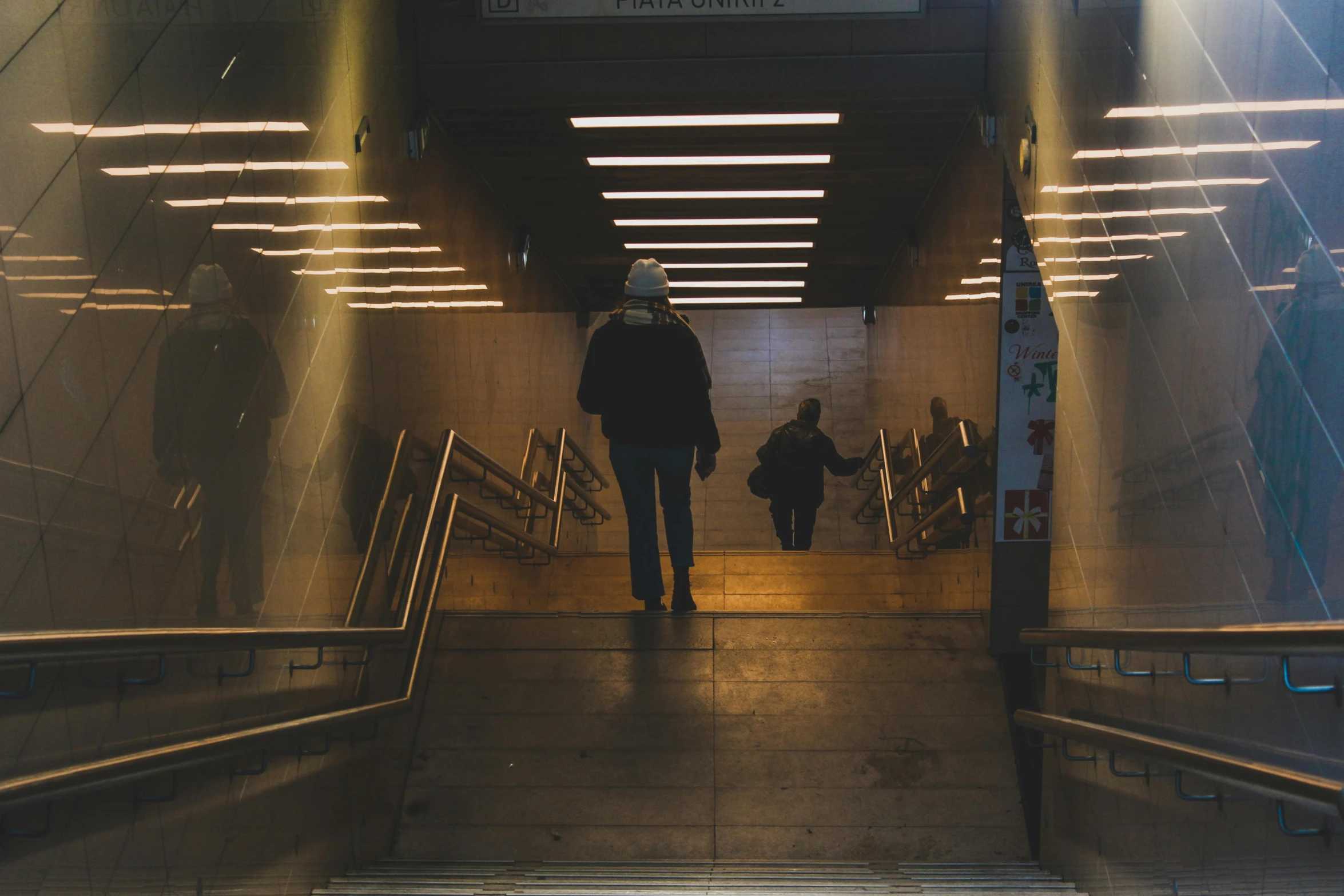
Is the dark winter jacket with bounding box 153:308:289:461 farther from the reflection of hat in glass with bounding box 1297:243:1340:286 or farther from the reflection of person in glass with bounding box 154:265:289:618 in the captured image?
the reflection of hat in glass with bounding box 1297:243:1340:286

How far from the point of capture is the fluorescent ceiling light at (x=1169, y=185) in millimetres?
2555

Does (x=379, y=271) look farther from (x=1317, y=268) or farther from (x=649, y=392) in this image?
(x=1317, y=268)

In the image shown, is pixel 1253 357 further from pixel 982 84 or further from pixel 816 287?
pixel 816 287

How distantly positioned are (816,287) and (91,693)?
33.1 feet

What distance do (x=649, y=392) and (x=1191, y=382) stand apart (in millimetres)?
2625

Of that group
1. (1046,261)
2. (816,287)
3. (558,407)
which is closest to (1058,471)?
(1046,261)

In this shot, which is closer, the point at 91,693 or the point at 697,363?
the point at 91,693

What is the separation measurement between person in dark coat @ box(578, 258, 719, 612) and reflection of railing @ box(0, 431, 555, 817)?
0.77m

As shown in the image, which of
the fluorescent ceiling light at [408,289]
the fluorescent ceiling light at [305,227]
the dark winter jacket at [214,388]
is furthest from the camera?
the fluorescent ceiling light at [408,289]

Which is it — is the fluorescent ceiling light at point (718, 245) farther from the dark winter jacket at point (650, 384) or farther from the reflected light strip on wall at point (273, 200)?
the reflected light strip on wall at point (273, 200)

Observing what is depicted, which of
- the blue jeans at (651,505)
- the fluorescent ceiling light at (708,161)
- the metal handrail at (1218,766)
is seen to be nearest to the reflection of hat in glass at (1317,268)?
the metal handrail at (1218,766)

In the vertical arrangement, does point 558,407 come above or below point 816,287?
below

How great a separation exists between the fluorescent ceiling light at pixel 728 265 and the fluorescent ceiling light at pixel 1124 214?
5.78 m

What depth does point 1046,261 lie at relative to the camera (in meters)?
4.52
